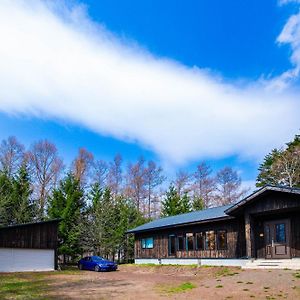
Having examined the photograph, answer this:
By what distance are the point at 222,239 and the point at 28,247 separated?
14472mm

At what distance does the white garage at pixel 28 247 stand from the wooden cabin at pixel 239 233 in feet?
25.7

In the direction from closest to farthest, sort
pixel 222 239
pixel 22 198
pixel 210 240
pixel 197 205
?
1. pixel 222 239
2. pixel 210 240
3. pixel 22 198
4. pixel 197 205

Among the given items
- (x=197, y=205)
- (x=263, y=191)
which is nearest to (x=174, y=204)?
(x=197, y=205)

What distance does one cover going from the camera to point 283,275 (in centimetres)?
1625

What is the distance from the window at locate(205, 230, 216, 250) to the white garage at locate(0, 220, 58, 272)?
12.3 metres

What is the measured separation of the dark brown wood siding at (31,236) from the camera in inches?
1102

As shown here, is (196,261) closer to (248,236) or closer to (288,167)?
(248,236)

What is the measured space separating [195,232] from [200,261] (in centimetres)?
208

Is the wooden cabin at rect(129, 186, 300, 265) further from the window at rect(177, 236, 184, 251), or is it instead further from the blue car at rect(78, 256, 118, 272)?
the blue car at rect(78, 256, 118, 272)

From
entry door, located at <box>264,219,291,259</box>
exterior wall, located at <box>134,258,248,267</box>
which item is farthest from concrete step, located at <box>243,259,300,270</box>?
exterior wall, located at <box>134,258,248,267</box>

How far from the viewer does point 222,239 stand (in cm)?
2527

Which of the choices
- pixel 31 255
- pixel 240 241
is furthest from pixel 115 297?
pixel 31 255

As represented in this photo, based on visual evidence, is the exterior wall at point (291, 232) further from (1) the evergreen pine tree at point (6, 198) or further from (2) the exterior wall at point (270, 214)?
(1) the evergreen pine tree at point (6, 198)

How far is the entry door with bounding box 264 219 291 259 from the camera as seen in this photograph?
823 inches
